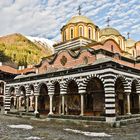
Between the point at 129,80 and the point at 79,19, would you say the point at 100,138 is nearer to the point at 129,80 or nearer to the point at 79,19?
the point at 129,80

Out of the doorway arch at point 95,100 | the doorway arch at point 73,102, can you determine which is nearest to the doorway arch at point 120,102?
the doorway arch at point 95,100

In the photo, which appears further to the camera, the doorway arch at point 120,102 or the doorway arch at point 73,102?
the doorway arch at point 73,102

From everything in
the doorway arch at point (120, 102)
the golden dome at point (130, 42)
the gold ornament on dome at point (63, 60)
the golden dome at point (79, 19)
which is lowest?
the doorway arch at point (120, 102)

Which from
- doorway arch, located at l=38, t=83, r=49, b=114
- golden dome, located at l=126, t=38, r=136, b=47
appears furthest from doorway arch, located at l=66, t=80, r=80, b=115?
golden dome, located at l=126, t=38, r=136, b=47

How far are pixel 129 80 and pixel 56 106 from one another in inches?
372

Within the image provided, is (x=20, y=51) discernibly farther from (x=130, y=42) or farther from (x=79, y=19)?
(x=79, y=19)

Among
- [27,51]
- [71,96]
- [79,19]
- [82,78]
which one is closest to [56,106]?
[71,96]

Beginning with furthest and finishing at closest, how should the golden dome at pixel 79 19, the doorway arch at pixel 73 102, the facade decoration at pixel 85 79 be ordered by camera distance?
1. the golden dome at pixel 79 19
2. the doorway arch at pixel 73 102
3. the facade decoration at pixel 85 79

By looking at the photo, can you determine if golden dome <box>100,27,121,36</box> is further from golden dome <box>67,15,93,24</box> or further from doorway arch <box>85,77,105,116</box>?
doorway arch <box>85,77,105,116</box>

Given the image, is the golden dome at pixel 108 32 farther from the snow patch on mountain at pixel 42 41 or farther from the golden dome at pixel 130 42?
the snow patch on mountain at pixel 42 41

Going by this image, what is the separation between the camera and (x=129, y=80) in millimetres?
19781

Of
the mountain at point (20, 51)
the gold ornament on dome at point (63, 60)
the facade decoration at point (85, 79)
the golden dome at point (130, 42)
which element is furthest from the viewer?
the mountain at point (20, 51)

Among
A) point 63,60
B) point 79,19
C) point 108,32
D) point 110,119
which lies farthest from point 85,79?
point 108,32

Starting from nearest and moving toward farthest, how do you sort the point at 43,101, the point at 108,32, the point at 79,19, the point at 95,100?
the point at 95,100
the point at 43,101
the point at 79,19
the point at 108,32
